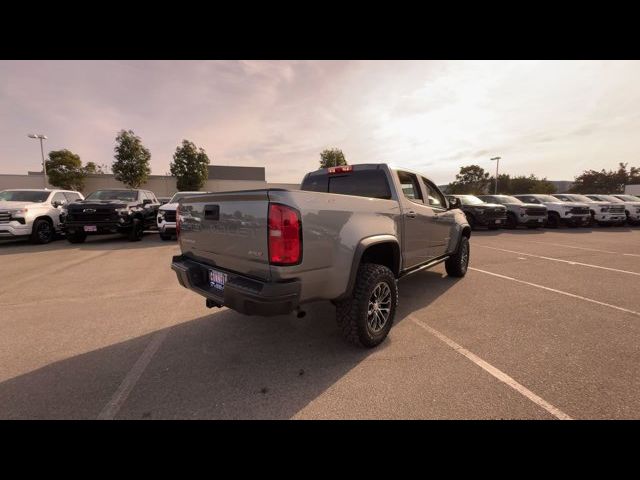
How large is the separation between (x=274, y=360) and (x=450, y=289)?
3.53 m

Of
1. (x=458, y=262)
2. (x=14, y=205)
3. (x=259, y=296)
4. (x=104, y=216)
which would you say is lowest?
(x=458, y=262)

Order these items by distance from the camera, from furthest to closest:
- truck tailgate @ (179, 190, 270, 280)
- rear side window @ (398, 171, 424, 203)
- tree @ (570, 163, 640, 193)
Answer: tree @ (570, 163, 640, 193), rear side window @ (398, 171, 424, 203), truck tailgate @ (179, 190, 270, 280)

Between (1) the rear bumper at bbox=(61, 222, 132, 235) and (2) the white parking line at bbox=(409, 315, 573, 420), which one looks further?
(1) the rear bumper at bbox=(61, 222, 132, 235)

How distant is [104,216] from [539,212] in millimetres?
19038

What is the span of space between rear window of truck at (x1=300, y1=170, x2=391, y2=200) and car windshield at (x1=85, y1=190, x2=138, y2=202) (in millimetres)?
9044

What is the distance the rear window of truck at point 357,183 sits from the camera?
3.69 m

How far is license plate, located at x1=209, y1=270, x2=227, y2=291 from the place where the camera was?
2639 mm

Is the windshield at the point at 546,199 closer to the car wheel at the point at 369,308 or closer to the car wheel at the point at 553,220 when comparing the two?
the car wheel at the point at 553,220

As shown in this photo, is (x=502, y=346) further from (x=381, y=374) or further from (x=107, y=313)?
(x=107, y=313)

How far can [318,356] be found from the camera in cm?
283

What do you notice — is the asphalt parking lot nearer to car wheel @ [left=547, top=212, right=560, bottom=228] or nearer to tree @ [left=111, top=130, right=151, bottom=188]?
car wheel @ [left=547, top=212, right=560, bottom=228]

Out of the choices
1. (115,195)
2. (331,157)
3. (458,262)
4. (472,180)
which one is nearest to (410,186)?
(458,262)

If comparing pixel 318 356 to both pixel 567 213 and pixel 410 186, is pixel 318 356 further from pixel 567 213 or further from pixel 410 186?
pixel 567 213

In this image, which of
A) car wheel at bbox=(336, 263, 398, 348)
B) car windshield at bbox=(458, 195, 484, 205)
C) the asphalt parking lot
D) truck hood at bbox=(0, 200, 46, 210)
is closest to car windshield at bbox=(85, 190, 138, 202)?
truck hood at bbox=(0, 200, 46, 210)
